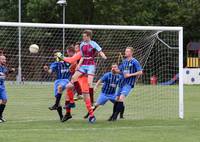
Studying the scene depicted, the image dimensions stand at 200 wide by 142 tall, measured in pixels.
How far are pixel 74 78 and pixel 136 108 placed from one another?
5953mm

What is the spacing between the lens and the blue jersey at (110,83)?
52.0 ft

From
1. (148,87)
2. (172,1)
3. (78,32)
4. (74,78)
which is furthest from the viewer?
(172,1)

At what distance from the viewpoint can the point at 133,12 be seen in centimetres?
5475

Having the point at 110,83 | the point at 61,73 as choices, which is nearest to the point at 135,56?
the point at 110,83

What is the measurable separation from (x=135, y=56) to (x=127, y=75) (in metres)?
3.23

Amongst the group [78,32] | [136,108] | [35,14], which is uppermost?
[35,14]

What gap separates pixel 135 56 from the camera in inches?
723

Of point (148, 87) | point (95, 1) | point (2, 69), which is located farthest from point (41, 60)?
point (95, 1)

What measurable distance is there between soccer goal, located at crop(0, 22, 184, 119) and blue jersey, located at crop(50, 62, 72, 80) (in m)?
2.61

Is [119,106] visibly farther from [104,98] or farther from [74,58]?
[74,58]

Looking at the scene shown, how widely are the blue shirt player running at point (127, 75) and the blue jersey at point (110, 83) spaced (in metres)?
0.31

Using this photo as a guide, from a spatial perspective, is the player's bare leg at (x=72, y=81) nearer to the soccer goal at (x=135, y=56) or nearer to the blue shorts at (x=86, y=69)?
the blue shorts at (x=86, y=69)

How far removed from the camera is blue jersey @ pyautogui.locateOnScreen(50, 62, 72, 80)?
1548cm

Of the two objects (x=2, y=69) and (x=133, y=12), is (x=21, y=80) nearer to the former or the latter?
(x=2, y=69)
